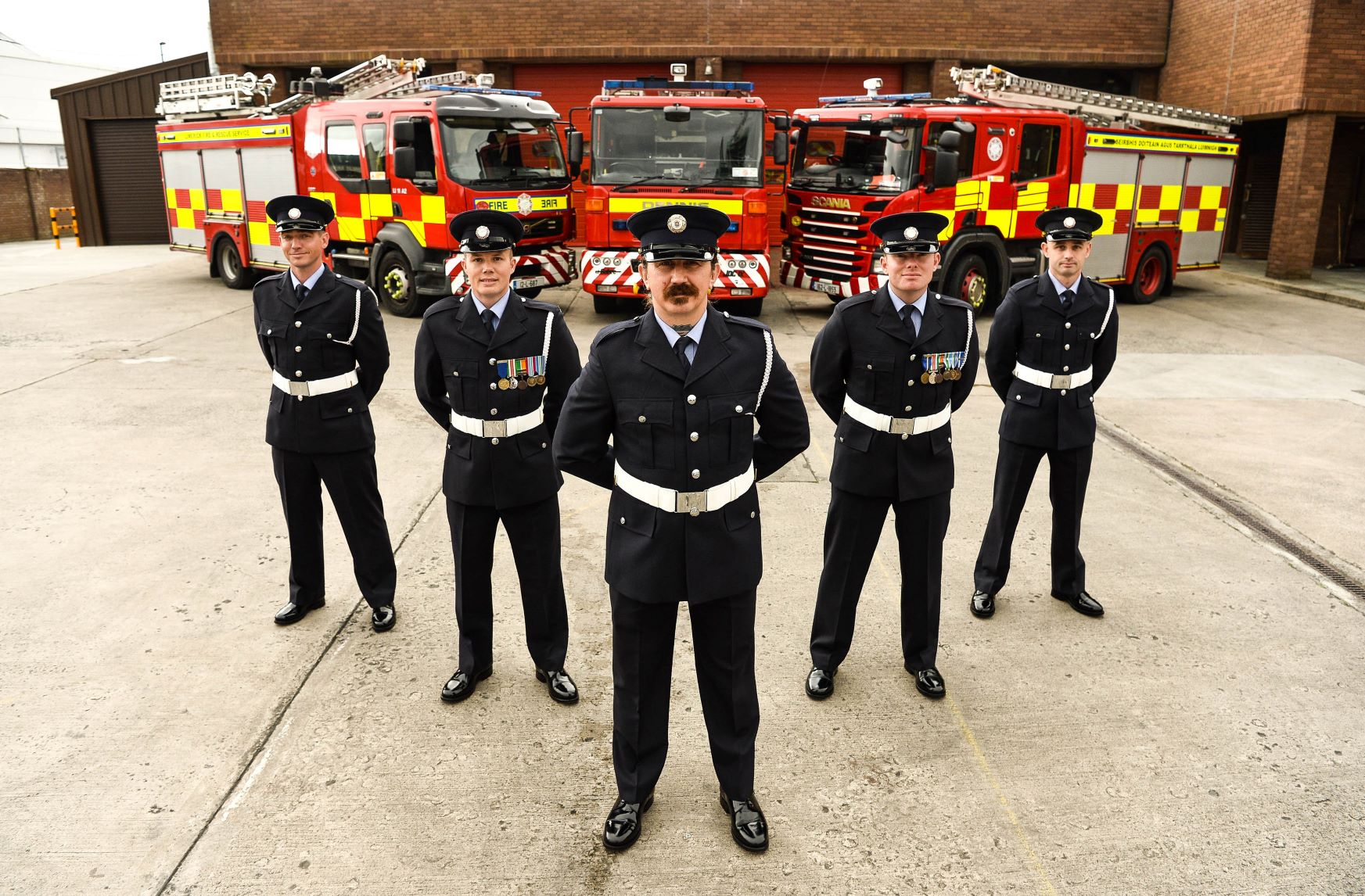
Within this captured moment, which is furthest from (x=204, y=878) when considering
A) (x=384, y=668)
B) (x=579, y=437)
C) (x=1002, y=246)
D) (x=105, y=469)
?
(x=1002, y=246)

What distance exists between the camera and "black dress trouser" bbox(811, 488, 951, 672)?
150 inches

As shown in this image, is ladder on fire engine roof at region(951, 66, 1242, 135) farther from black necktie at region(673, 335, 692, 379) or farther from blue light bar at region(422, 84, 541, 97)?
black necktie at region(673, 335, 692, 379)

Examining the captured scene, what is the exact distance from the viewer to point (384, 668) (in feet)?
13.2

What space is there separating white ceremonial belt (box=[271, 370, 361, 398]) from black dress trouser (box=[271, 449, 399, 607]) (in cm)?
27

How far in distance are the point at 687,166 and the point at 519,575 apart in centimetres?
790

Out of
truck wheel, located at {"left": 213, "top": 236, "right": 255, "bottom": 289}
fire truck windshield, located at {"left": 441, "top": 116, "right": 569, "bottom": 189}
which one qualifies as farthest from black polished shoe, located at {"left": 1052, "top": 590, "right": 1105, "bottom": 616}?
truck wheel, located at {"left": 213, "top": 236, "right": 255, "bottom": 289}

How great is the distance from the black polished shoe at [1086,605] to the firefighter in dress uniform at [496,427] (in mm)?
2468

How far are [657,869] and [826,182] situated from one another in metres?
10.5

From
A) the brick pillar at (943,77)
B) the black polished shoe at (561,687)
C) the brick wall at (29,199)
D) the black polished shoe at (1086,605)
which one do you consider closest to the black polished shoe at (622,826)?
the black polished shoe at (561,687)

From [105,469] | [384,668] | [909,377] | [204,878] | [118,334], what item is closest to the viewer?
[204,878]

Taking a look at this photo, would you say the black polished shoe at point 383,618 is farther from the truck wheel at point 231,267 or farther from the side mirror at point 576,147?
the truck wheel at point 231,267

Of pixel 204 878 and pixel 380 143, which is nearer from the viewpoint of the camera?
pixel 204 878

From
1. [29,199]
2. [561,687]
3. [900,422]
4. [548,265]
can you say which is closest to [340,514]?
[561,687]

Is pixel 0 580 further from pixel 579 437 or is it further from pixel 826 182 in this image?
pixel 826 182
